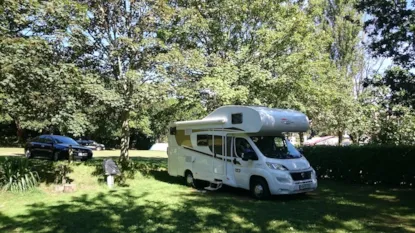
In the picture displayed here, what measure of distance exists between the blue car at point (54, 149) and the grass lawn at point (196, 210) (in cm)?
913

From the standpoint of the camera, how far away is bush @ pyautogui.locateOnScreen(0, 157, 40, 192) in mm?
10422

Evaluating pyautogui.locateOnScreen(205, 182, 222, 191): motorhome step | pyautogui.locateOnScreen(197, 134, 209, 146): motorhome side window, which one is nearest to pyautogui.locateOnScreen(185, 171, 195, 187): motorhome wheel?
pyautogui.locateOnScreen(205, 182, 222, 191): motorhome step

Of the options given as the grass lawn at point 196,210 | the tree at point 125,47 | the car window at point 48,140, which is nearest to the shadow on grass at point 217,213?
the grass lawn at point 196,210

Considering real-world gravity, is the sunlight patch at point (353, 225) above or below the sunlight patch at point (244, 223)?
below

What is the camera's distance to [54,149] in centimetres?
2073

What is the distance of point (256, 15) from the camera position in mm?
16812

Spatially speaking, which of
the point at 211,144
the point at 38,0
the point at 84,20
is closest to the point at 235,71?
the point at 211,144

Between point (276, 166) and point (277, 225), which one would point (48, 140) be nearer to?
point (276, 166)

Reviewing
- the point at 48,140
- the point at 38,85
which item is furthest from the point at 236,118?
the point at 48,140

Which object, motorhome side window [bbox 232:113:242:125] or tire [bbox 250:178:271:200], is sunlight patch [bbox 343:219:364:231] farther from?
motorhome side window [bbox 232:113:242:125]

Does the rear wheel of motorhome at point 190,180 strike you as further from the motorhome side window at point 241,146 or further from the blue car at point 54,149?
the blue car at point 54,149

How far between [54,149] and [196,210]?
14847mm

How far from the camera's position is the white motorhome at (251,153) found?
388 inches

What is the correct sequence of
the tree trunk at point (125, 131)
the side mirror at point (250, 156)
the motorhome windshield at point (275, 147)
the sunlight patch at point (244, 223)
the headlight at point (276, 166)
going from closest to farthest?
the sunlight patch at point (244, 223)
the headlight at point (276, 166)
the side mirror at point (250, 156)
the motorhome windshield at point (275, 147)
the tree trunk at point (125, 131)
